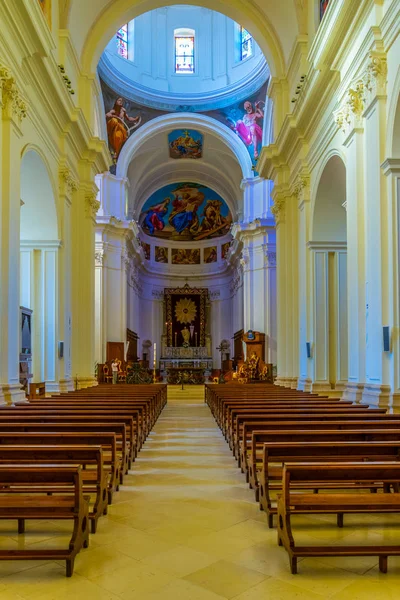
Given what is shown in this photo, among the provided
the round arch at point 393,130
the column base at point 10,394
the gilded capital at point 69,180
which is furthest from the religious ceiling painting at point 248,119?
the column base at point 10,394

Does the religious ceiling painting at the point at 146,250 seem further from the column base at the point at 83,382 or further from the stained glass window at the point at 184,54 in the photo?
the column base at the point at 83,382

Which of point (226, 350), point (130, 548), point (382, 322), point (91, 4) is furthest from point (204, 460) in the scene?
point (226, 350)

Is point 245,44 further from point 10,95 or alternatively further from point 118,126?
point 10,95

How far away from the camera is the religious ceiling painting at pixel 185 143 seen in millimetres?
27625

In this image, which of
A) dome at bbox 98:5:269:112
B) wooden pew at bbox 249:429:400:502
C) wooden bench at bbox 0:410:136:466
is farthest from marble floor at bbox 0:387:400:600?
dome at bbox 98:5:269:112

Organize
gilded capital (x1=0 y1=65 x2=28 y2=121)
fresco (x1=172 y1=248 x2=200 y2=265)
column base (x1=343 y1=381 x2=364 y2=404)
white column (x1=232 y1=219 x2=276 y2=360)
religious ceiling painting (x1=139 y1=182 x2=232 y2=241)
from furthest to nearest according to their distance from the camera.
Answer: fresco (x1=172 y1=248 x2=200 y2=265) < religious ceiling painting (x1=139 y1=182 x2=232 y2=241) < white column (x1=232 y1=219 x2=276 y2=360) < column base (x1=343 y1=381 x2=364 y2=404) < gilded capital (x1=0 y1=65 x2=28 y2=121)

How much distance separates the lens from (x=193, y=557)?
148 inches

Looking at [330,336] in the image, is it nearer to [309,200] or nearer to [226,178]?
[309,200]

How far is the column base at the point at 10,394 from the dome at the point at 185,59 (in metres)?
18.2

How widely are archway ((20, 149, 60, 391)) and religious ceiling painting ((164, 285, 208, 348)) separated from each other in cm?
2073

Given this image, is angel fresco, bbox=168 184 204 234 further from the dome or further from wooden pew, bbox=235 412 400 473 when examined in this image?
wooden pew, bbox=235 412 400 473

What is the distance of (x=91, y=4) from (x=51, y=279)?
7.08m

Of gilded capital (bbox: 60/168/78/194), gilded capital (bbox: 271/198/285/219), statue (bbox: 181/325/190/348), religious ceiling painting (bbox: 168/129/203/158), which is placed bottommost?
statue (bbox: 181/325/190/348)

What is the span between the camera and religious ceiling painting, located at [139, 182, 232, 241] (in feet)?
109
